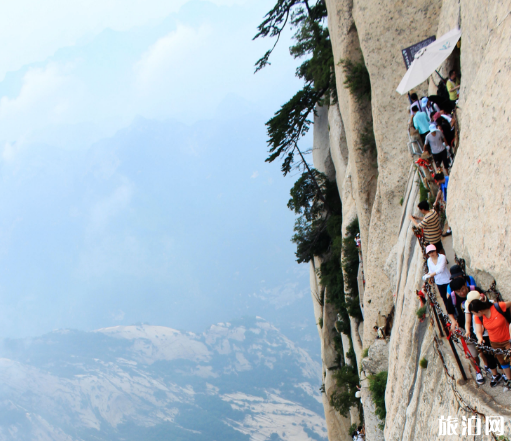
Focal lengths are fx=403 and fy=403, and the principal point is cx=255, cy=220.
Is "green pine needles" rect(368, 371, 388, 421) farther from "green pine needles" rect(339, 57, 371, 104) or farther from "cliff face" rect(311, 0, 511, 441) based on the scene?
"green pine needles" rect(339, 57, 371, 104)

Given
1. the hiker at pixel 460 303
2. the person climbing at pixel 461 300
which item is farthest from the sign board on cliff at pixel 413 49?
the hiker at pixel 460 303

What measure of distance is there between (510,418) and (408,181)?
30.9 ft

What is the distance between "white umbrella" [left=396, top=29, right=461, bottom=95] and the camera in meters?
9.75

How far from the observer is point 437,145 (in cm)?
1001

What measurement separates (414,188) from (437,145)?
10.0 feet

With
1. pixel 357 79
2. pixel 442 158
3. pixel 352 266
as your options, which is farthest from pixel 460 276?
pixel 352 266

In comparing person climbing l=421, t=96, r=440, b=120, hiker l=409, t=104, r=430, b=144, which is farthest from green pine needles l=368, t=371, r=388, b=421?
person climbing l=421, t=96, r=440, b=120

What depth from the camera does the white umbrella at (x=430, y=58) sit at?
32.0 feet

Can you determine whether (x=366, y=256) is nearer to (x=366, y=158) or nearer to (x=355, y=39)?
(x=366, y=158)

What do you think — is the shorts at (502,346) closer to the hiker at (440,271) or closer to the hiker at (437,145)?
the hiker at (440,271)

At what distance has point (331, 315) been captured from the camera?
28781 mm

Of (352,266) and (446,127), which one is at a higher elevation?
(352,266)

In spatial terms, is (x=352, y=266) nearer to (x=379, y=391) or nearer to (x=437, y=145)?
(x=379, y=391)

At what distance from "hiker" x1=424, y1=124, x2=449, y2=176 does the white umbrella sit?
124 centimetres
